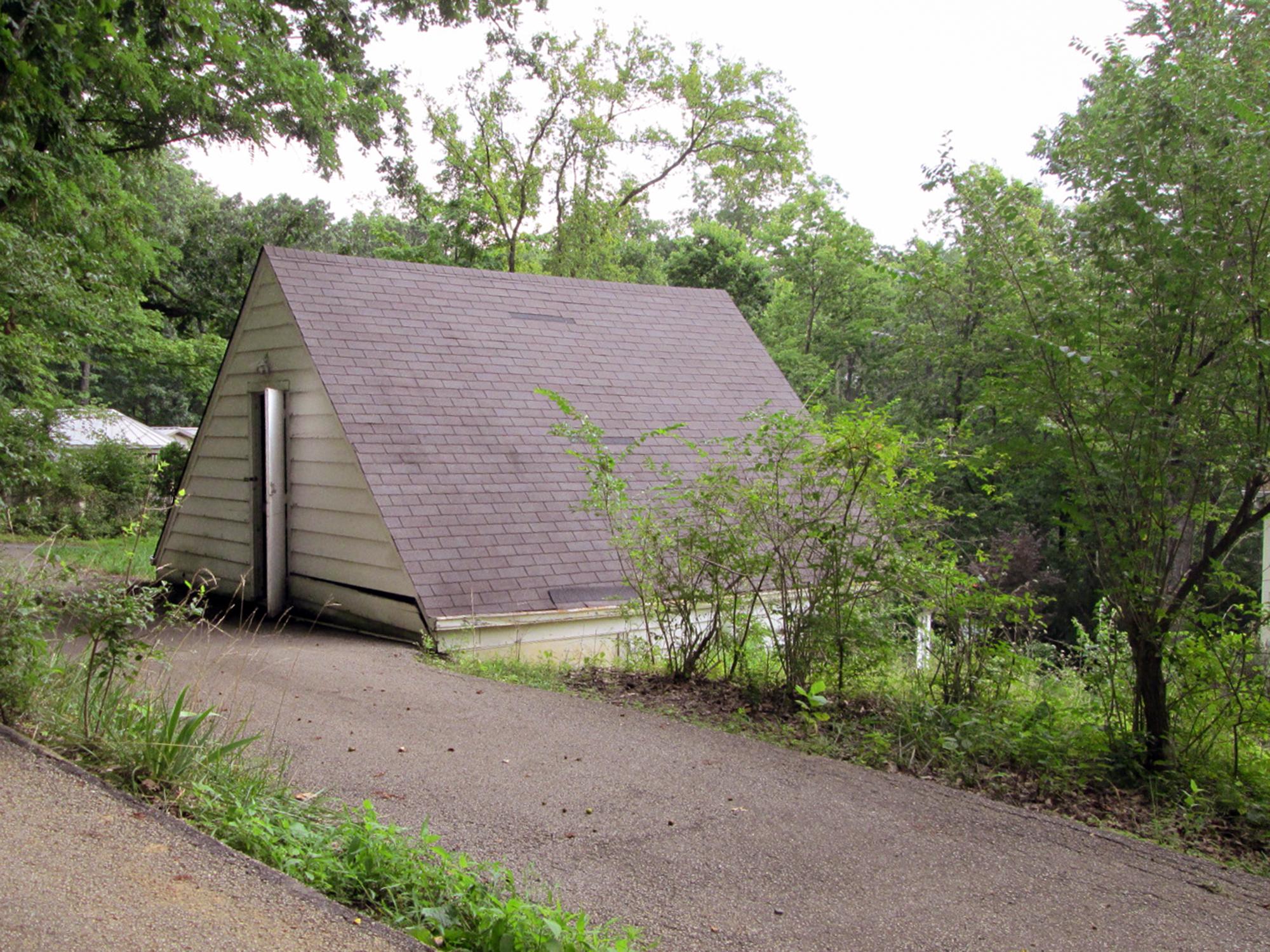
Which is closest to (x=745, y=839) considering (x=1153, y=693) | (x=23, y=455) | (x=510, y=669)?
(x=1153, y=693)

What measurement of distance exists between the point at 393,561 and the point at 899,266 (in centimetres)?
538

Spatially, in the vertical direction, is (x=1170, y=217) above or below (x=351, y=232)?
below

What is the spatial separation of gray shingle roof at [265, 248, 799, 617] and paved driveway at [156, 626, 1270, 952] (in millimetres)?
3088

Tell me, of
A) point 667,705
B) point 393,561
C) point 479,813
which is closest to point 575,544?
point 393,561

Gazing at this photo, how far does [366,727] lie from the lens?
5820 mm

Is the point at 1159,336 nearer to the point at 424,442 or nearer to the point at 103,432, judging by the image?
the point at 424,442

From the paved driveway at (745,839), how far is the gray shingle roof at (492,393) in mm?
3088

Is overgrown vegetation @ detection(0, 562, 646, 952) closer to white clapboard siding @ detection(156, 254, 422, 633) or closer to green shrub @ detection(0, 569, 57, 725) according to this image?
green shrub @ detection(0, 569, 57, 725)

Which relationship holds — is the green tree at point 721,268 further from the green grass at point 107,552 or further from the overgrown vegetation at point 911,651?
the overgrown vegetation at point 911,651

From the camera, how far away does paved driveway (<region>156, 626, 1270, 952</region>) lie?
11.1 ft

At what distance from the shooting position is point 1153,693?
5.13 metres

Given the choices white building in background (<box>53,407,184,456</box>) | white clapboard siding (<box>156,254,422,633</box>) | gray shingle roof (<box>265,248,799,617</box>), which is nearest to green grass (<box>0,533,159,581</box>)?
white clapboard siding (<box>156,254,422,633</box>)

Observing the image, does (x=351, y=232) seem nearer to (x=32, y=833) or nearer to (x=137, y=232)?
(x=137, y=232)

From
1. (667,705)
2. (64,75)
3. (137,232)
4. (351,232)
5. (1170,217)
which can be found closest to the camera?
(1170,217)
